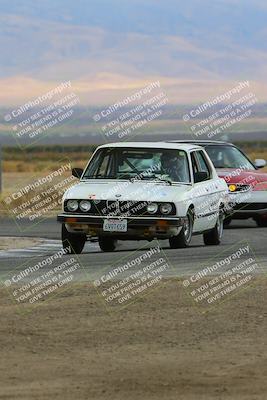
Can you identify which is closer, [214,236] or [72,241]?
[72,241]

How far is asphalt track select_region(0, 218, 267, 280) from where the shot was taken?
16328 mm

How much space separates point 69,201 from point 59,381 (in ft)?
30.3

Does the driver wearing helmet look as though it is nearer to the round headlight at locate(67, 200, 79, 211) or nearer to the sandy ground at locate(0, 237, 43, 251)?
the round headlight at locate(67, 200, 79, 211)

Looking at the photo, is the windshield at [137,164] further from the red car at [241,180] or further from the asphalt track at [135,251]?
the red car at [241,180]

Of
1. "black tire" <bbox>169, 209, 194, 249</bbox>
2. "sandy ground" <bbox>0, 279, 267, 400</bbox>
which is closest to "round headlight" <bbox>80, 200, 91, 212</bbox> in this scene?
"black tire" <bbox>169, 209, 194, 249</bbox>

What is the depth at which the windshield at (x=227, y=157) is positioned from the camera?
24.9 m

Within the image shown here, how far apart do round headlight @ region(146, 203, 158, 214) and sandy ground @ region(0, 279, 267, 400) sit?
15.6 ft

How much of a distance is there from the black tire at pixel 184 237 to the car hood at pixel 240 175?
17.1 ft

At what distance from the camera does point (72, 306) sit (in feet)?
40.9

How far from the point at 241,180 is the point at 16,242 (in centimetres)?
479

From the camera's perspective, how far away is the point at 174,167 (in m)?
19.4

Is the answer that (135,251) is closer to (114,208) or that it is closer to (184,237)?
(184,237)

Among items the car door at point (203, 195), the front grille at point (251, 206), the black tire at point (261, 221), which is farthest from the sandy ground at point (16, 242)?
the black tire at point (261, 221)

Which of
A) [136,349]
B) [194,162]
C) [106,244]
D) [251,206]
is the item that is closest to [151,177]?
[194,162]
